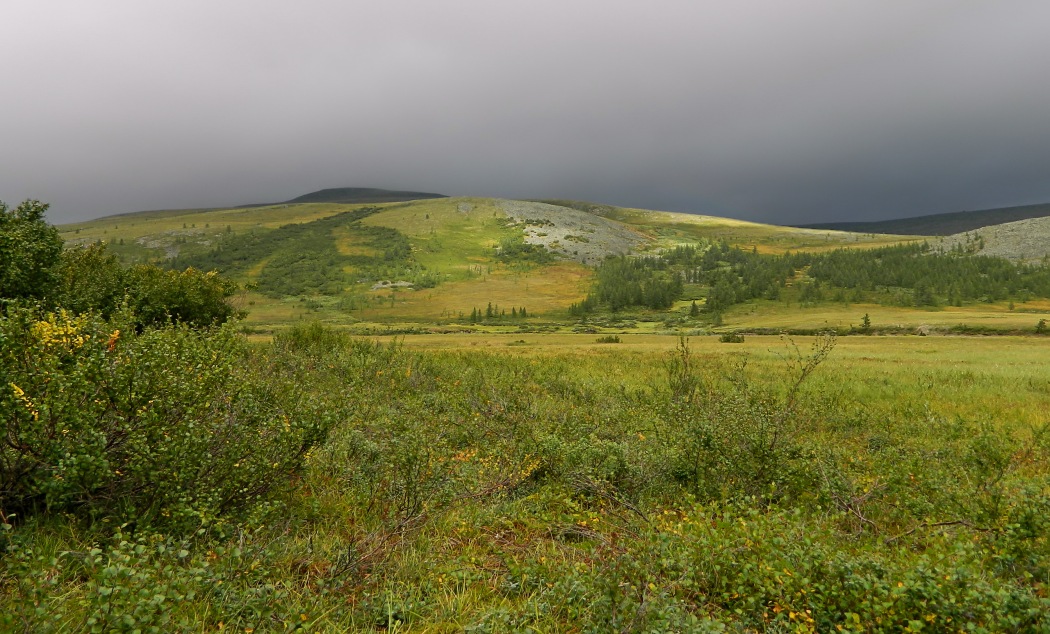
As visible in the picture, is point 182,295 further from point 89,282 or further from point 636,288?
point 636,288

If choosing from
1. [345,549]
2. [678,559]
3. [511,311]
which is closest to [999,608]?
[678,559]

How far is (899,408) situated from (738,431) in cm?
1044

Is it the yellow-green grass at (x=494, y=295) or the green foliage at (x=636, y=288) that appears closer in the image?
the yellow-green grass at (x=494, y=295)

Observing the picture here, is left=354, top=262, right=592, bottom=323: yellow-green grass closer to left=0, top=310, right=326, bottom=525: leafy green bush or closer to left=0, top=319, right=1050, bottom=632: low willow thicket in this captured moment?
left=0, top=319, right=1050, bottom=632: low willow thicket

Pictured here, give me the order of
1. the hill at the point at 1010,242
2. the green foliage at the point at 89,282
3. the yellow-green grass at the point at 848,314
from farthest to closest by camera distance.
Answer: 1. the hill at the point at 1010,242
2. the yellow-green grass at the point at 848,314
3. the green foliage at the point at 89,282

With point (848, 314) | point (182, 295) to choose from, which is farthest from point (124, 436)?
point (848, 314)

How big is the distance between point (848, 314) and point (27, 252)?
4615 inches

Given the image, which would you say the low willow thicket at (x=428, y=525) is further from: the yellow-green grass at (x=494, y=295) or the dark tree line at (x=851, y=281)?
the yellow-green grass at (x=494, y=295)

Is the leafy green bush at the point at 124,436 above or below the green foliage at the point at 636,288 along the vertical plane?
above

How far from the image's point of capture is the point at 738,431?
27.1ft

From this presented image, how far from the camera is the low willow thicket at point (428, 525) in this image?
374 cm

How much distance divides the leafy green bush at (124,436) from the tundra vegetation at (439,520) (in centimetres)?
3

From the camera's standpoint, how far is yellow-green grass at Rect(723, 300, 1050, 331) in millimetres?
83625

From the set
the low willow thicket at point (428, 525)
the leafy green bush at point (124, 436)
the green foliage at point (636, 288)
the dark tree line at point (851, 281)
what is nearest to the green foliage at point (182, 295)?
the low willow thicket at point (428, 525)
